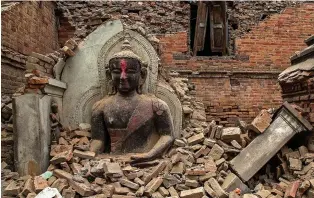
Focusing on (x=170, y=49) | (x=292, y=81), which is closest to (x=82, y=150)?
(x=292, y=81)

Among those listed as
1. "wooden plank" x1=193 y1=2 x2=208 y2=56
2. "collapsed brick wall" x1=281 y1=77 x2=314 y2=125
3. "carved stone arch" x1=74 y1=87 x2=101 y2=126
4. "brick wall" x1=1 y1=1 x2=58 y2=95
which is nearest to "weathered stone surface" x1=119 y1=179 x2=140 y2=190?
"carved stone arch" x1=74 y1=87 x2=101 y2=126

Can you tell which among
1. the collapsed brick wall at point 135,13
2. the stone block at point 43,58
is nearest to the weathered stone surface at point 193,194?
the stone block at point 43,58

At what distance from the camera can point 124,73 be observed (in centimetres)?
499

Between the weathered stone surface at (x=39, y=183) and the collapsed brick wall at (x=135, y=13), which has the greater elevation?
the collapsed brick wall at (x=135, y=13)

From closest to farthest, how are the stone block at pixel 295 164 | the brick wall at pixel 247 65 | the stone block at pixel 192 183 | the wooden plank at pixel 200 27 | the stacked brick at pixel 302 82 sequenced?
the stone block at pixel 192 183 < the stone block at pixel 295 164 < the stacked brick at pixel 302 82 < the brick wall at pixel 247 65 < the wooden plank at pixel 200 27

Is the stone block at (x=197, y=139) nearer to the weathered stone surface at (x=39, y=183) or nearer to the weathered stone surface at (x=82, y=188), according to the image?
the weathered stone surface at (x=82, y=188)

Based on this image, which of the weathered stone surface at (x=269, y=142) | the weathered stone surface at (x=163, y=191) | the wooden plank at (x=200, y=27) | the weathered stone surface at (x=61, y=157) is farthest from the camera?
the wooden plank at (x=200, y=27)

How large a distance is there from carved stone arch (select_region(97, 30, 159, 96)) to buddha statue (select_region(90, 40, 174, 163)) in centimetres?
33

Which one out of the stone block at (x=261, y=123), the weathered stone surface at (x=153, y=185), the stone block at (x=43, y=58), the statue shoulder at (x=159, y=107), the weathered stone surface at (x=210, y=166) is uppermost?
the stone block at (x=43, y=58)

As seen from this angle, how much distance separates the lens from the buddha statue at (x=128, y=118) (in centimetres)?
502

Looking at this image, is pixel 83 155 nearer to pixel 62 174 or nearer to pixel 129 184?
pixel 62 174

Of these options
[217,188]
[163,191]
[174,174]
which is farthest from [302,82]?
[163,191]

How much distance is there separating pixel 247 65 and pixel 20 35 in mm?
6392

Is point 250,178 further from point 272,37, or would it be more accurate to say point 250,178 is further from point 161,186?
point 272,37
